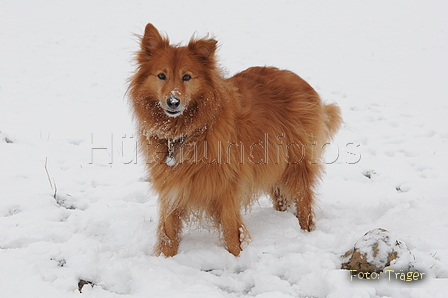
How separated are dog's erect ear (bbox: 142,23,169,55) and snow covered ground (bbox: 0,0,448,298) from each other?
5.96ft

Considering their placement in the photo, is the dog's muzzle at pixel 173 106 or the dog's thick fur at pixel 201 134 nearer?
the dog's muzzle at pixel 173 106

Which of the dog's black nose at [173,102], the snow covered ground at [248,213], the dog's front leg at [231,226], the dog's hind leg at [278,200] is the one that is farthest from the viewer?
the dog's hind leg at [278,200]

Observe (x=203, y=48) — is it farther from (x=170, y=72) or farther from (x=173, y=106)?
(x=173, y=106)

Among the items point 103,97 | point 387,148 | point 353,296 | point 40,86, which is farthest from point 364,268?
point 40,86

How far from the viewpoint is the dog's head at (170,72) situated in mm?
3291

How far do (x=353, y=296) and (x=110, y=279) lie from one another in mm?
1834

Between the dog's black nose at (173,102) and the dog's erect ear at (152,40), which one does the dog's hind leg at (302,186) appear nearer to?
the dog's black nose at (173,102)

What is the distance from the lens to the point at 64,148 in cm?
570

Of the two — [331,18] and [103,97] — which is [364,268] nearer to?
[103,97]

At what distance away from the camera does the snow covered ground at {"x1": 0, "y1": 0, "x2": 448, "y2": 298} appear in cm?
296

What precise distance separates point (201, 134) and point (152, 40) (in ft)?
3.27

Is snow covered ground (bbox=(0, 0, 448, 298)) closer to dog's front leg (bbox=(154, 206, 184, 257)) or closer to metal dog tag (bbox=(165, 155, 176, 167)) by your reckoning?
dog's front leg (bbox=(154, 206, 184, 257))

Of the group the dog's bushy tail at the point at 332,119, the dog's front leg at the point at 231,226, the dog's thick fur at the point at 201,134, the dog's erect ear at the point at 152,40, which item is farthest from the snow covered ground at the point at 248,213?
the dog's erect ear at the point at 152,40

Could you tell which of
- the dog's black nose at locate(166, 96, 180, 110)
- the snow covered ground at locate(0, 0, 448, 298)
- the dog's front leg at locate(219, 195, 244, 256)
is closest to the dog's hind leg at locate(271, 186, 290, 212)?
the snow covered ground at locate(0, 0, 448, 298)
